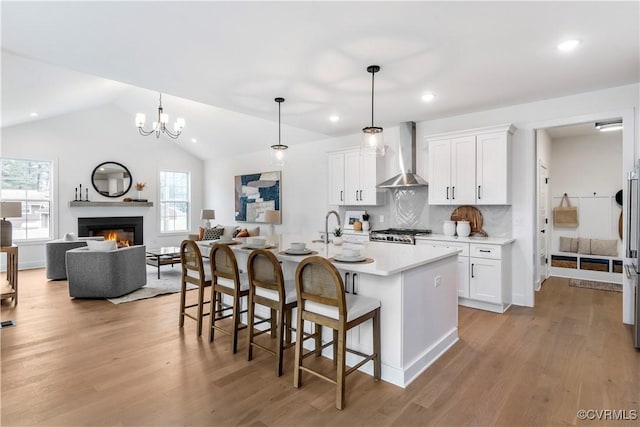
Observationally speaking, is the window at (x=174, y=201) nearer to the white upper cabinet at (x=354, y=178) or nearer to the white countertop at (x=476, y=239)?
the white upper cabinet at (x=354, y=178)

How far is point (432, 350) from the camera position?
9.17ft

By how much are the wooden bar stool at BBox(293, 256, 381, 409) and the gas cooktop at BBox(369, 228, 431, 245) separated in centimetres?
232

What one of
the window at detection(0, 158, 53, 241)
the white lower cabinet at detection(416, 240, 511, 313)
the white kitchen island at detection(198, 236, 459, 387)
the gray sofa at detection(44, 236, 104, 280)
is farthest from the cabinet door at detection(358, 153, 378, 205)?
the window at detection(0, 158, 53, 241)

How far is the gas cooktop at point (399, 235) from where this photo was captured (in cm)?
471

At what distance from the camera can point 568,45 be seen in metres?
A: 2.75

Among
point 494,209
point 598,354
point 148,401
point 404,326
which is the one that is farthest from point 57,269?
point 598,354

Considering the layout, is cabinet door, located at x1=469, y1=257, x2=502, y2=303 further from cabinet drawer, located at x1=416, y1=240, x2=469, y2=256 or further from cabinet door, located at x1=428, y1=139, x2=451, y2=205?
cabinet door, located at x1=428, y1=139, x2=451, y2=205

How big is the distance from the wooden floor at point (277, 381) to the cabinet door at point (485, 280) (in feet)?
1.33

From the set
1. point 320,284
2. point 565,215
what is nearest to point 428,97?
→ point 320,284

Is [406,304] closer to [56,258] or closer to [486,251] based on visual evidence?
[486,251]

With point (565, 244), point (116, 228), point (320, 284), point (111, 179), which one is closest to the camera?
point (320, 284)

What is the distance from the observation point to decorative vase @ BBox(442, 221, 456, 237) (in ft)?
15.8

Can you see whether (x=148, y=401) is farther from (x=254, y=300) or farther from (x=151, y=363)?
(x=254, y=300)

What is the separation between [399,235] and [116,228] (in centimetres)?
682
